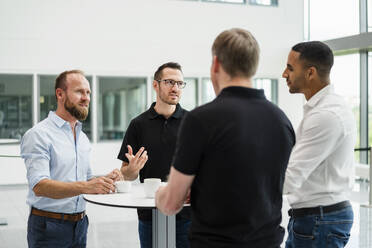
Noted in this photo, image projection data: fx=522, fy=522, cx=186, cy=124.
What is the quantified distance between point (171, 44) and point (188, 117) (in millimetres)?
10120

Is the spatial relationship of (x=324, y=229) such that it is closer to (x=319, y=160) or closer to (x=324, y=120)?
(x=319, y=160)

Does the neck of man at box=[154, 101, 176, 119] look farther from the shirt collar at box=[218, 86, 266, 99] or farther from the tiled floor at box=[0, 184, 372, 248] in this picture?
the tiled floor at box=[0, 184, 372, 248]

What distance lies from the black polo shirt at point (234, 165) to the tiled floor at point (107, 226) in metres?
3.86

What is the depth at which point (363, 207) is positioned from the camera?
296 inches

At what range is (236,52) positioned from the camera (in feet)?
5.56

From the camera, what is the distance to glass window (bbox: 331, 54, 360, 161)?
452 inches

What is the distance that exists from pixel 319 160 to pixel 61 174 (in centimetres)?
135

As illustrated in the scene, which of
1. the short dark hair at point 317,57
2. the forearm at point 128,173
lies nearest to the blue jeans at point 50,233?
the forearm at point 128,173

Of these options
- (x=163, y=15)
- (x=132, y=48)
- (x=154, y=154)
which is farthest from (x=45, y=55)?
(x=154, y=154)

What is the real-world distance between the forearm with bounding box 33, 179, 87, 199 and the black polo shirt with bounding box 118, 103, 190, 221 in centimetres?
77

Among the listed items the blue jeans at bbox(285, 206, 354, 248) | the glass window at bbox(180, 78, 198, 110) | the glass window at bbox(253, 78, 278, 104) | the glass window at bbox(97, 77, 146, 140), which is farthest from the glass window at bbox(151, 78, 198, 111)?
the blue jeans at bbox(285, 206, 354, 248)

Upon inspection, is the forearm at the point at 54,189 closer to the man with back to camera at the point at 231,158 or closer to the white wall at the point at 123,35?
the man with back to camera at the point at 231,158

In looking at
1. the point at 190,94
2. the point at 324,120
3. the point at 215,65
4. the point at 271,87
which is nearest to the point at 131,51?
the point at 190,94

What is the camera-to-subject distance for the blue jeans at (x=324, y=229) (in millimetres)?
2277
